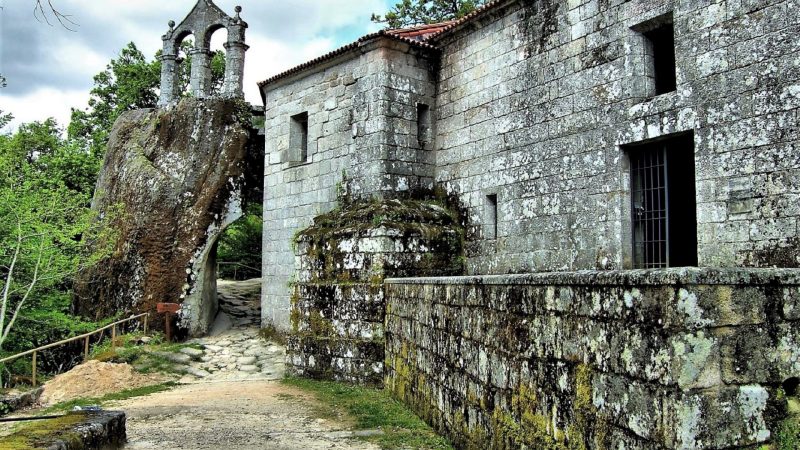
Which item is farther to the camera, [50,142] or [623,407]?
[50,142]

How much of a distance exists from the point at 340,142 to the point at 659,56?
5.55 metres

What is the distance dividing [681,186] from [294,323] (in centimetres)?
576

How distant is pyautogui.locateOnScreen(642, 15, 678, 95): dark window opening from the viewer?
7754mm

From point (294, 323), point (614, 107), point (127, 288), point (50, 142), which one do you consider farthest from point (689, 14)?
point (50, 142)

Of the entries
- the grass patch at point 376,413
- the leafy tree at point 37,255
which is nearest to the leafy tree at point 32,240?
the leafy tree at point 37,255

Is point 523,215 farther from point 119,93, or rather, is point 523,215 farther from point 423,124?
point 119,93

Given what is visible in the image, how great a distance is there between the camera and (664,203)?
7.60 meters

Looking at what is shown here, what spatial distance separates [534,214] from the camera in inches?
352

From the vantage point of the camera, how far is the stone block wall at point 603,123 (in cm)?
633

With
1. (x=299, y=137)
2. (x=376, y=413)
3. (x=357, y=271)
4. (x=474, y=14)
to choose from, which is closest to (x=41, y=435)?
(x=376, y=413)

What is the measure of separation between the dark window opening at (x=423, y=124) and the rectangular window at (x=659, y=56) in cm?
399

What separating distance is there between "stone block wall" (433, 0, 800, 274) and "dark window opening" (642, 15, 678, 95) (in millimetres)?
124

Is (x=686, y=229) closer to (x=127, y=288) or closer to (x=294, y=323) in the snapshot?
(x=294, y=323)

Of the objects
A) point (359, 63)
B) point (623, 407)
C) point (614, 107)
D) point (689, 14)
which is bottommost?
point (623, 407)
